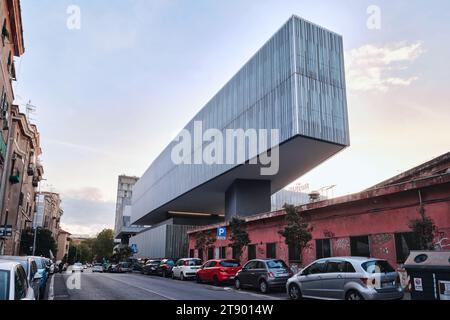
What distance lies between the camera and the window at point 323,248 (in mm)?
19672

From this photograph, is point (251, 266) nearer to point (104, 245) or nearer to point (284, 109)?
point (284, 109)

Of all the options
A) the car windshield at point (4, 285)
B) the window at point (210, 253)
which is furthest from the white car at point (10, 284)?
the window at point (210, 253)

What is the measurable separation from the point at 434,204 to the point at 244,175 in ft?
69.7

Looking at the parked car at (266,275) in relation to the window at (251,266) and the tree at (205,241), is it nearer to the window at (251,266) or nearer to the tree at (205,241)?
the window at (251,266)

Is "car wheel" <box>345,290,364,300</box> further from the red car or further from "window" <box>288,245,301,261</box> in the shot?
"window" <box>288,245,301,261</box>

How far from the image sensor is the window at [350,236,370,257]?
17391 millimetres

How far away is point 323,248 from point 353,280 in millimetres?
9397

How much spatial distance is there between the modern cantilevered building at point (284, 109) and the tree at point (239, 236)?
5560 millimetres

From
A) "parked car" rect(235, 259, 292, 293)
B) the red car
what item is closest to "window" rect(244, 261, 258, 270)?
"parked car" rect(235, 259, 292, 293)

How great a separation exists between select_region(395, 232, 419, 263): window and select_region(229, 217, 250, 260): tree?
12486 mm

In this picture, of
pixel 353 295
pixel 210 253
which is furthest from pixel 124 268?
pixel 353 295

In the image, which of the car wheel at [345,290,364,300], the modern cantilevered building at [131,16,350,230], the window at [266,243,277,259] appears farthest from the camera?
the modern cantilevered building at [131,16,350,230]

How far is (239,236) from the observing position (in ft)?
88.0
